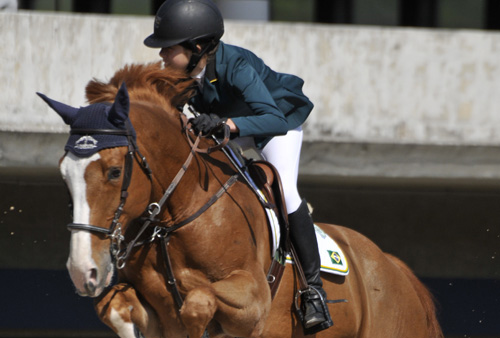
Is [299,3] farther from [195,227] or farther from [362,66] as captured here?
[195,227]

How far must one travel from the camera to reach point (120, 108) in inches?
117

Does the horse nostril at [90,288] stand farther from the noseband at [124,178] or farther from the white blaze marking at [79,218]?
the noseband at [124,178]

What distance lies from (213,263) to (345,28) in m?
3.14

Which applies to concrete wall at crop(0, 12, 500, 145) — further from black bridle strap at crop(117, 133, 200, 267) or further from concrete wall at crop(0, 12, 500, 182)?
black bridle strap at crop(117, 133, 200, 267)

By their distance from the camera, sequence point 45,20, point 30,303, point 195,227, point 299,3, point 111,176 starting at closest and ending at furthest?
point 111,176 → point 195,227 → point 45,20 → point 30,303 → point 299,3

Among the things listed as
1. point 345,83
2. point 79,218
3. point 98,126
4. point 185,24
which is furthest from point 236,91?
point 345,83

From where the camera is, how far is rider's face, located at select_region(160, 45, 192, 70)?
11.5 feet

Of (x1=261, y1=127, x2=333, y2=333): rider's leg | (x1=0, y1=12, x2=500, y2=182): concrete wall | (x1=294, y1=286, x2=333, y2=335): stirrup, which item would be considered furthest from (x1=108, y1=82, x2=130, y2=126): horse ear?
(x1=0, y1=12, x2=500, y2=182): concrete wall

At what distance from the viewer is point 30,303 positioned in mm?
6789

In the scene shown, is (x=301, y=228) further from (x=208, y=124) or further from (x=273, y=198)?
(x=208, y=124)

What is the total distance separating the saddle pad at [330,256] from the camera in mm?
4043

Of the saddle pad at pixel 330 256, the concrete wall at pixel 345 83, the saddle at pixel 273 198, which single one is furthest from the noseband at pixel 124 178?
the concrete wall at pixel 345 83

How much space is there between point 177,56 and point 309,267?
123 centimetres

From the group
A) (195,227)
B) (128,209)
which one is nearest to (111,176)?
(128,209)
